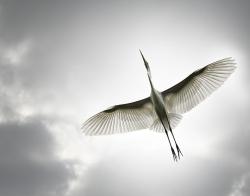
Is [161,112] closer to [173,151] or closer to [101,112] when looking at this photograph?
[173,151]

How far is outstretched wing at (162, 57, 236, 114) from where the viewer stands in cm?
1708

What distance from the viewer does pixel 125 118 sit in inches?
749

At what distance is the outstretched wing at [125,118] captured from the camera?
1861 cm

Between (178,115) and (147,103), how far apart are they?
1711 millimetres

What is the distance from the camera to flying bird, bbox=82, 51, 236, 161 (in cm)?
1719

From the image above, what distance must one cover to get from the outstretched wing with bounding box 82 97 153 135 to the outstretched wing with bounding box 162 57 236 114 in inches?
39.4

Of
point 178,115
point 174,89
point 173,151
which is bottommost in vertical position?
point 173,151

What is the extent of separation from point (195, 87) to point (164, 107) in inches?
65.8

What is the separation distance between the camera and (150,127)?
59.0 feet

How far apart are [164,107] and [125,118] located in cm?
237

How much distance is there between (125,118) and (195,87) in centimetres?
316

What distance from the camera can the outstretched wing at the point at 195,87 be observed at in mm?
17078

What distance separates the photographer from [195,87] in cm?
1800

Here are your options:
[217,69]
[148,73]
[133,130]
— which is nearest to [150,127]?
[133,130]
